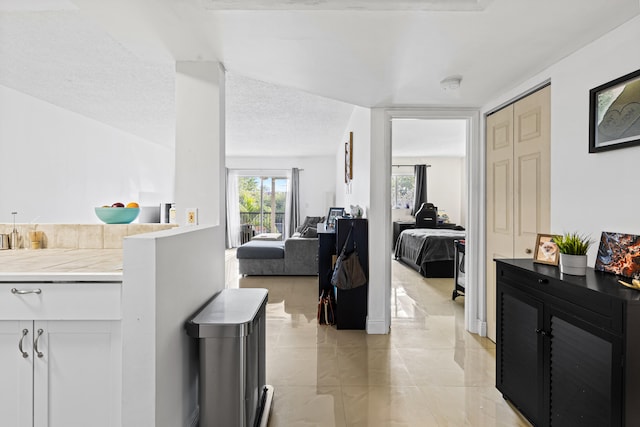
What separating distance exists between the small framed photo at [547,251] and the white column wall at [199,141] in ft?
6.63

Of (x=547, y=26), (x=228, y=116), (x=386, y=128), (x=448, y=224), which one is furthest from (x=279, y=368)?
(x=448, y=224)

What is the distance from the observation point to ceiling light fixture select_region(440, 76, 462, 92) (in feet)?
8.38

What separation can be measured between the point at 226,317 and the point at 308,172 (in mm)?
7809

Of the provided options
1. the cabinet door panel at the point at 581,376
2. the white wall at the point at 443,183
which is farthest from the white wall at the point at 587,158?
the white wall at the point at 443,183

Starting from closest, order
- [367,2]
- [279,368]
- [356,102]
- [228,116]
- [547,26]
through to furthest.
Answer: [367,2] < [547,26] < [279,368] < [356,102] < [228,116]

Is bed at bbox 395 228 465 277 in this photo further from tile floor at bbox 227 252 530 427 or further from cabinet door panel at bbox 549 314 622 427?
cabinet door panel at bbox 549 314 622 427

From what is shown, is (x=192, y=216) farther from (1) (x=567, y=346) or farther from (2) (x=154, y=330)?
(1) (x=567, y=346)

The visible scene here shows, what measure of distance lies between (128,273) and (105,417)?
2.25 ft

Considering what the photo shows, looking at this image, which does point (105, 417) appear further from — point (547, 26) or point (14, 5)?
point (547, 26)

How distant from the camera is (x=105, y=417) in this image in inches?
58.3

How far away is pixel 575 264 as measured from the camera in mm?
1728

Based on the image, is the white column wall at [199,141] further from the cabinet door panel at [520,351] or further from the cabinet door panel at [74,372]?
the cabinet door panel at [520,351]

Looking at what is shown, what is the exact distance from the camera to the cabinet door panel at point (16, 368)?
4.77 feet

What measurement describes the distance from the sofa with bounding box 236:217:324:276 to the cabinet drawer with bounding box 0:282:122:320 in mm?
4196
